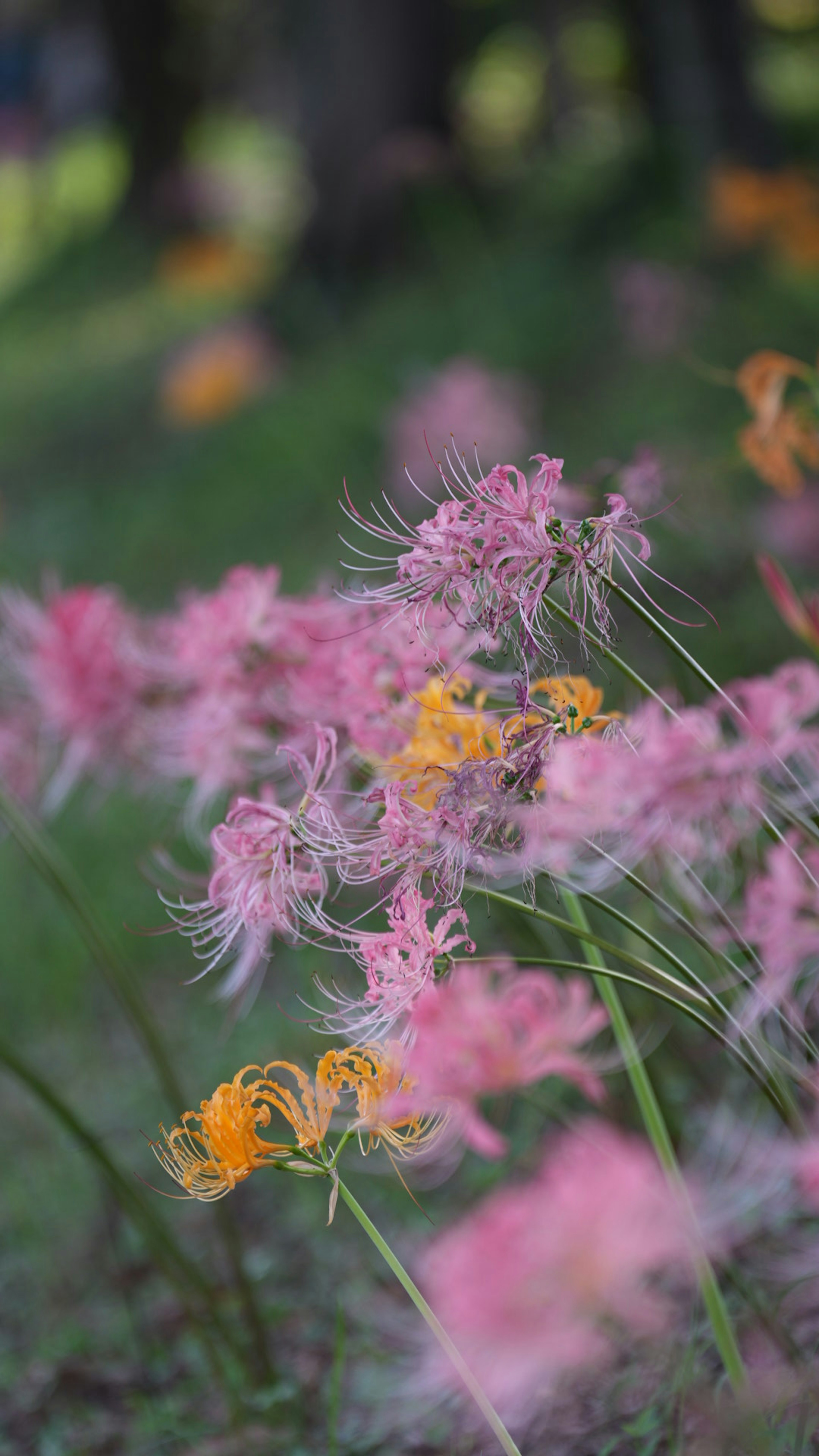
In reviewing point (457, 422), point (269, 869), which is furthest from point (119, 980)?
point (457, 422)

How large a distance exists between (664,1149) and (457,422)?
312cm

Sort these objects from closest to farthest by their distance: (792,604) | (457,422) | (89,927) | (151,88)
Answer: (792,604) < (89,927) < (457,422) < (151,88)

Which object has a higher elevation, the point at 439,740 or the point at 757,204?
the point at 757,204

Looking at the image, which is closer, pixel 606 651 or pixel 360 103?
pixel 606 651

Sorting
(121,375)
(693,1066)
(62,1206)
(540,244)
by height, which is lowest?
(693,1066)

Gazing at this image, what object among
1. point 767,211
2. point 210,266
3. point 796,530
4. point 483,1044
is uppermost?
point 210,266

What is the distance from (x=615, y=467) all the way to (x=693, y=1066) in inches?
30.1

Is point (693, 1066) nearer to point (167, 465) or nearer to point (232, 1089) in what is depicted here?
point (232, 1089)

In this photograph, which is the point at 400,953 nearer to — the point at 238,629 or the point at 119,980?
the point at 238,629

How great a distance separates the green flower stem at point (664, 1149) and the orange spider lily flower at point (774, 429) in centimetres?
49

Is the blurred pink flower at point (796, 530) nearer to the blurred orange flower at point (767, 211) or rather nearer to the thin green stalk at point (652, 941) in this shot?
the blurred orange flower at point (767, 211)

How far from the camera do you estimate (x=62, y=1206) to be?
1.88m

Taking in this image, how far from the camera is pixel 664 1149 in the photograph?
715 millimetres

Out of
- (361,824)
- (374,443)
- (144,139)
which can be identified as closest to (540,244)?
(374,443)
